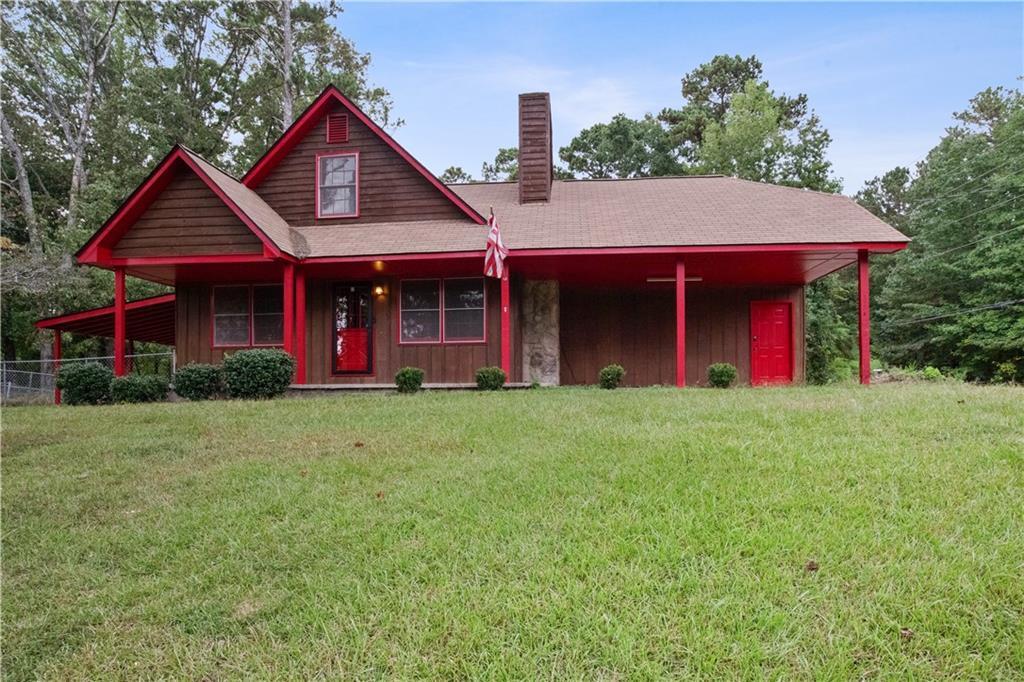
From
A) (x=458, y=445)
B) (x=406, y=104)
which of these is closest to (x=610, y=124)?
(x=406, y=104)

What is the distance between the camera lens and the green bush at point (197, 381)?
1029cm

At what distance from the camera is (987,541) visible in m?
3.12

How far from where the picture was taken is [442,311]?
1241 cm

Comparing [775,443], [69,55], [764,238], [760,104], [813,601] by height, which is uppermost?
[69,55]

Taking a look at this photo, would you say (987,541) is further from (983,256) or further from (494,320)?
(983,256)

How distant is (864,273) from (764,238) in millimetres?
1879

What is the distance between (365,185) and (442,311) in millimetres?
3140

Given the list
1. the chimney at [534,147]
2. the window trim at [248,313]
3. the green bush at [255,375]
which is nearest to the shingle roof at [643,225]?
the chimney at [534,147]

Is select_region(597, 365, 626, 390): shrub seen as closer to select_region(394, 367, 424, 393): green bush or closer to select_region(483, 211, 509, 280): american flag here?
select_region(483, 211, 509, 280): american flag

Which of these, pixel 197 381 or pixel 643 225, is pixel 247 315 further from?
pixel 643 225

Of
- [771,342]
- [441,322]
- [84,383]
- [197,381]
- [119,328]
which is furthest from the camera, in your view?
[771,342]

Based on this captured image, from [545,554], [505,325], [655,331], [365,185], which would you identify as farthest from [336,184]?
[545,554]

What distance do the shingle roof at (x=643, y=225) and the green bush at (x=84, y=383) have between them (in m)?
4.29

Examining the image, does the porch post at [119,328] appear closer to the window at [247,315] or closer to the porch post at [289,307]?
the window at [247,315]
